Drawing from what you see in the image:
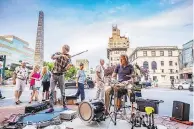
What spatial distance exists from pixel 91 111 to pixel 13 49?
326cm

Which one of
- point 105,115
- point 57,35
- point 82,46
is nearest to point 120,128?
point 105,115

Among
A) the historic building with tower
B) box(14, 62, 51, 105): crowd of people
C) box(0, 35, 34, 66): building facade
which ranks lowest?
box(14, 62, 51, 105): crowd of people

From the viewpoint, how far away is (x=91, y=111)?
2.27 meters

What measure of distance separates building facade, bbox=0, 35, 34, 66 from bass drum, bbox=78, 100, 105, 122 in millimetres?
1940

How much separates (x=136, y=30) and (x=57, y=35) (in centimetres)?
156

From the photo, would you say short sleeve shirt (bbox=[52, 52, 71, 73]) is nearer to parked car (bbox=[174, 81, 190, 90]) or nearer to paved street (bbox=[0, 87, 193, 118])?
paved street (bbox=[0, 87, 193, 118])

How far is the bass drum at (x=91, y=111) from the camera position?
2.27m

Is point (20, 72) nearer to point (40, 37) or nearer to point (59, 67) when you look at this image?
point (59, 67)

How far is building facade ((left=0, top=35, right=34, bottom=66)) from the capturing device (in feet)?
12.2

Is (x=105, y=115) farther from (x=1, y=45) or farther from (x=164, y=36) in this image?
(x=1, y=45)

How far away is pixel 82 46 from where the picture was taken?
3832mm

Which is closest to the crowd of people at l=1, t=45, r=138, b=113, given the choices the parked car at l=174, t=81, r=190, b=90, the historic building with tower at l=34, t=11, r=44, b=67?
the historic building with tower at l=34, t=11, r=44, b=67

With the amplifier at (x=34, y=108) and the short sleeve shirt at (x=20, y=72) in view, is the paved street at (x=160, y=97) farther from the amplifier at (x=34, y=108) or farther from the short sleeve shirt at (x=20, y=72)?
the amplifier at (x=34, y=108)

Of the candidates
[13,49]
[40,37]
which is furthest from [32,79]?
[40,37]
